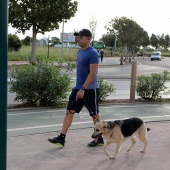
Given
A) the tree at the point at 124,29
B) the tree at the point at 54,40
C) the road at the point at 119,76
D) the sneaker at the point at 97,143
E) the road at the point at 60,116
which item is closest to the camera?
the sneaker at the point at 97,143

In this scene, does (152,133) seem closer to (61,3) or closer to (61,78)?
(61,78)

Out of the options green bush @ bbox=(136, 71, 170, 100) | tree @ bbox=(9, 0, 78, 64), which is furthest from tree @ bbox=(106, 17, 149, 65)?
green bush @ bbox=(136, 71, 170, 100)

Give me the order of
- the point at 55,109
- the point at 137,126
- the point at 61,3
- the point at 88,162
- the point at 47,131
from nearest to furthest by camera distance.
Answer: the point at 88,162 < the point at 137,126 < the point at 47,131 < the point at 55,109 < the point at 61,3

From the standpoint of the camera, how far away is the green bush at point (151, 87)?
1057cm

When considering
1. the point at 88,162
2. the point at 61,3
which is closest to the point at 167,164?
the point at 88,162

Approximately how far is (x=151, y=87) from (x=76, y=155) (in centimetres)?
589

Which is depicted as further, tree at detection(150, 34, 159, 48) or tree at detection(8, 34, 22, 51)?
tree at detection(150, 34, 159, 48)

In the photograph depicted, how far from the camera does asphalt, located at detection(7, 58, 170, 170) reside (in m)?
4.73

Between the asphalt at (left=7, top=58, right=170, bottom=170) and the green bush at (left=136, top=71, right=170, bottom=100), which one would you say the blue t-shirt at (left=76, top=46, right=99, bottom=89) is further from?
the green bush at (left=136, top=71, right=170, bottom=100)

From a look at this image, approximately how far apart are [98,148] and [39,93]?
3.58 meters

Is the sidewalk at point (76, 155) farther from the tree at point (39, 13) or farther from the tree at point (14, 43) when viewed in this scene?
the tree at point (14, 43)

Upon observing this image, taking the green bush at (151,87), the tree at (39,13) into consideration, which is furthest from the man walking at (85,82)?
the tree at (39,13)

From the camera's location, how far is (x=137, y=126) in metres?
5.33
